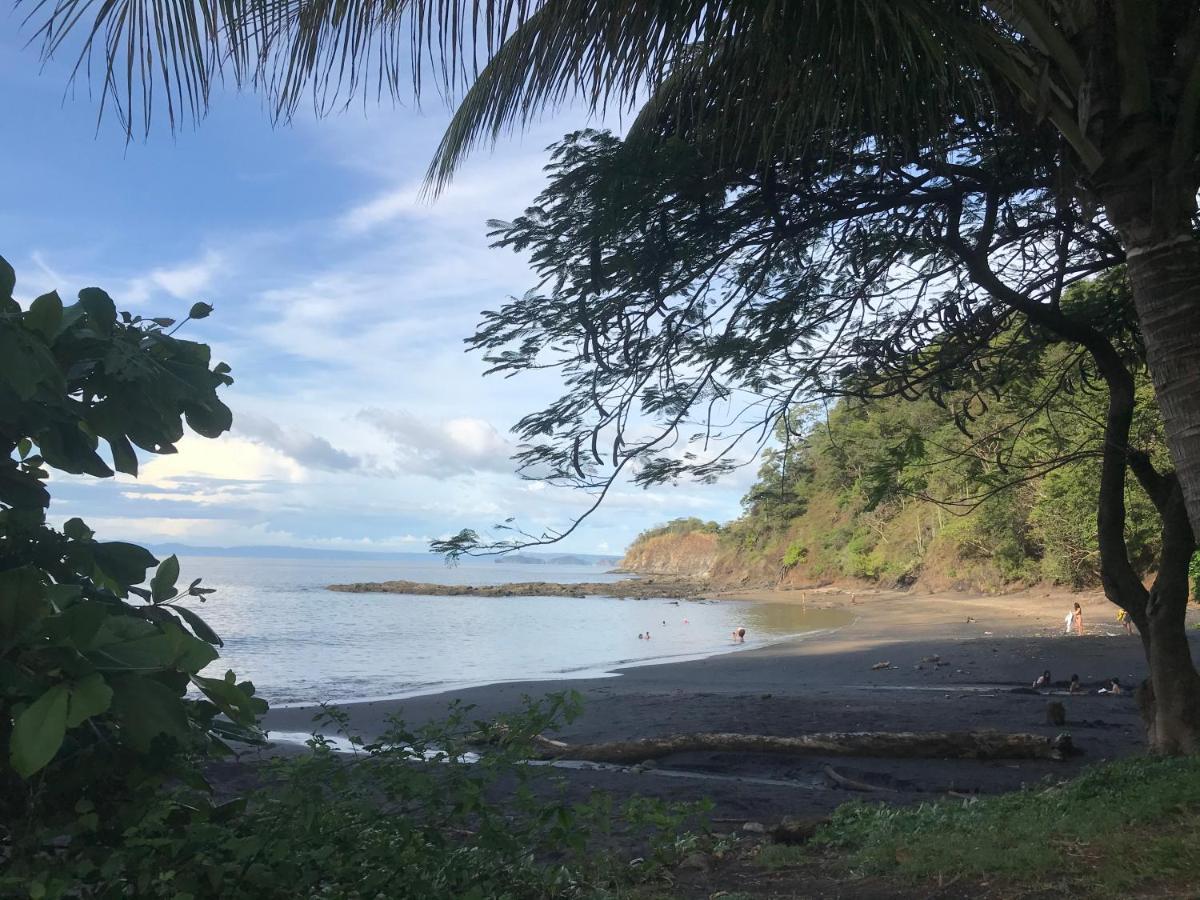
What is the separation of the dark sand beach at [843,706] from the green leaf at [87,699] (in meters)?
1.51

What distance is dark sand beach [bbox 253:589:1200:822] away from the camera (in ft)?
26.1

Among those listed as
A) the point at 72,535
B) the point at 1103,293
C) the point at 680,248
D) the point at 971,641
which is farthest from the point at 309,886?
the point at 971,641

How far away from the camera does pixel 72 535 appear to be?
7.63 feet

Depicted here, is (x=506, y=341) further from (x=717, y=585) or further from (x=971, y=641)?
(x=717, y=585)

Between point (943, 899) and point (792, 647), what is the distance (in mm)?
21322

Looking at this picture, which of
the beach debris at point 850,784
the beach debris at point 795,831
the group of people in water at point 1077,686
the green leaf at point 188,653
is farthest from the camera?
the group of people in water at point 1077,686

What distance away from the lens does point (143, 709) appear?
1.97 metres

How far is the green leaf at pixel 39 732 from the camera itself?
5.67 feet

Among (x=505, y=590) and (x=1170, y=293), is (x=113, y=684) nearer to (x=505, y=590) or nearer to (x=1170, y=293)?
(x=1170, y=293)

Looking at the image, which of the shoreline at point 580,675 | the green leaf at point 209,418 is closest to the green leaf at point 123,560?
the green leaf at point 209,418

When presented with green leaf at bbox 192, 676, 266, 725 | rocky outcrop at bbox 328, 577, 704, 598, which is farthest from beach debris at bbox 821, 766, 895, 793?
rocky outcrop at bbox 328, 577, 704, 598

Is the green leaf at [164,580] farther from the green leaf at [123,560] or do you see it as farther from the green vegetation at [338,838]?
the green vegetation at [338,838]

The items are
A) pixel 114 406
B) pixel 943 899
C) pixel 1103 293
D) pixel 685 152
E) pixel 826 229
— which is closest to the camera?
pixel 114 406

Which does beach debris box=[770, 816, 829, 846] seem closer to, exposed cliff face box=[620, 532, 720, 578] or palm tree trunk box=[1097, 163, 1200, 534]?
palm tree trunk box=[1097, 163, 1200, 534]
